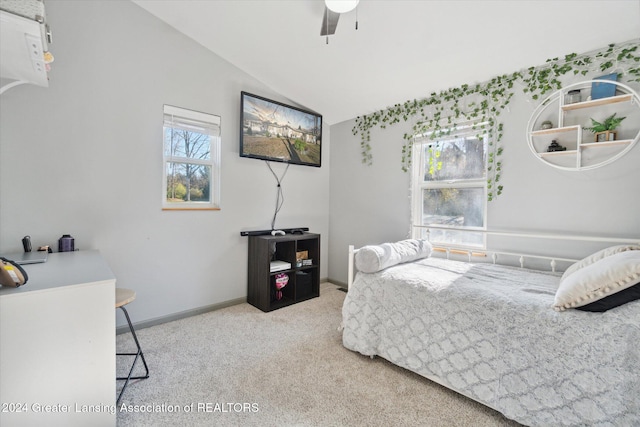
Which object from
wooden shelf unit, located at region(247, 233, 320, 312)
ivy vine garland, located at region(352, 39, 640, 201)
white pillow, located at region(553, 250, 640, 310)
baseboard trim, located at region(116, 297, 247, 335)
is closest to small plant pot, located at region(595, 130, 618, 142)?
ivy vine garland, located at region(352, 39, 640, 201)

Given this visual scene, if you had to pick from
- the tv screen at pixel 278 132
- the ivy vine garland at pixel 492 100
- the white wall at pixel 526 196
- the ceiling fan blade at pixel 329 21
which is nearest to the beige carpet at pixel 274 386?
the white wall at pixel 526 196

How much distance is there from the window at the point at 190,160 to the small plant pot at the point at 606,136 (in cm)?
318

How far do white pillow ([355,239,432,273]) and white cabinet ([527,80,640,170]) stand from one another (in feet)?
4.09

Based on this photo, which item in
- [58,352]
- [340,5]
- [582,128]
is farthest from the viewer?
[582,128]

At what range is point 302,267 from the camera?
3207mm

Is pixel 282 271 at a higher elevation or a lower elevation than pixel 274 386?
higher

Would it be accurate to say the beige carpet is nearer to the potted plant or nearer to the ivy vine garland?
the ivy vine garland

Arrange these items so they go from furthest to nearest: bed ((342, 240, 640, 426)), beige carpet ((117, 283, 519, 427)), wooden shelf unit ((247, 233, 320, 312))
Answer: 1. wooden shelf unit ((247, 233, 320, 312))
2. beige carpet ((117, 283, 519, 427))
3. bed ((342, 240, 640, 426))

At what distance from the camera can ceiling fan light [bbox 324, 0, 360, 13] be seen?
158 cm

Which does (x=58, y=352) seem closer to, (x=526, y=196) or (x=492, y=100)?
(x=526, y=196)

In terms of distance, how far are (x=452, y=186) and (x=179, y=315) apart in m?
2.98

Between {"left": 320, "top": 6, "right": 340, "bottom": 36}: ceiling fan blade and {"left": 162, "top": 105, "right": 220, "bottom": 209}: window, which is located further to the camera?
{"left": 162, "top": 105, "right": 220, "bottom": 209}: window

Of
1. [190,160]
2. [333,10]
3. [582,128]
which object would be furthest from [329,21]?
[582,128]

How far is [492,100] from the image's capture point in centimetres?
241
